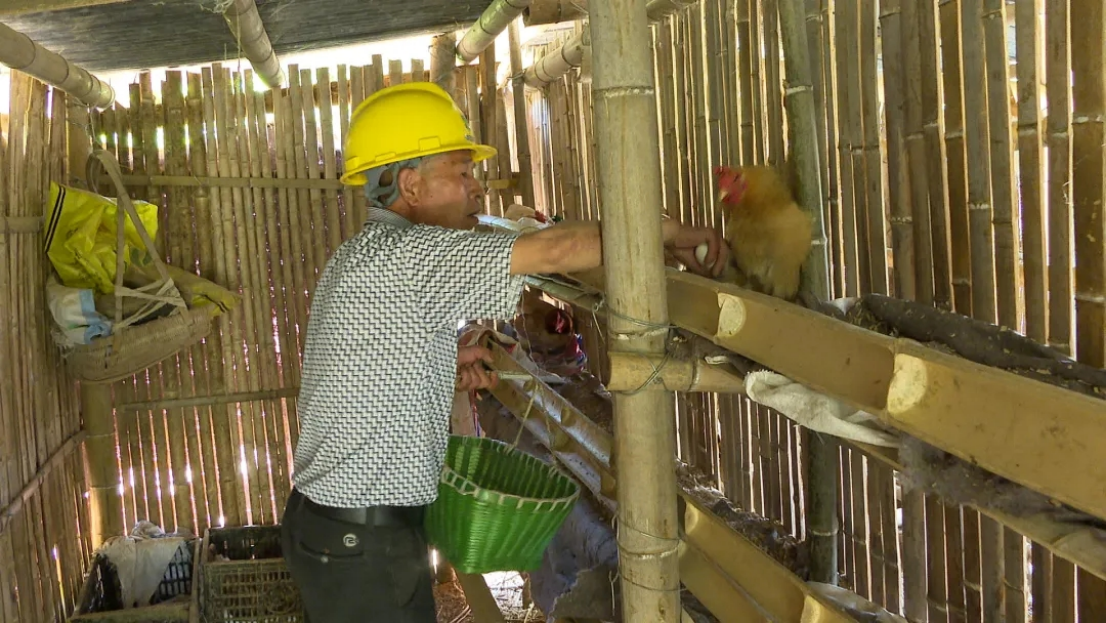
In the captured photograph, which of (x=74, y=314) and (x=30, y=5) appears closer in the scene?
(x=30, y=5)

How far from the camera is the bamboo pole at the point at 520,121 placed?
561 cm

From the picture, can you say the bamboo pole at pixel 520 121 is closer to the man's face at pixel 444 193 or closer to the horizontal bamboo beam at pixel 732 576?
the horizontal bamboo beam at pixel 732 576

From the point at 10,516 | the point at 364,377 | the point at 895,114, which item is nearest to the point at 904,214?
the point at 895,114

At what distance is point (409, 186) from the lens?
8.25ft

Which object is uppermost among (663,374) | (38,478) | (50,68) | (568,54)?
(50,68)

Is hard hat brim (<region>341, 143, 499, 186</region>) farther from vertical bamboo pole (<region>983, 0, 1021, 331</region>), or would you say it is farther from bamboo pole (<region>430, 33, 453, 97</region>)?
bamboo pole (<region>430, 33, 453, 97</region>)

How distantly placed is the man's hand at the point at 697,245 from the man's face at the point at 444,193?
70 cm

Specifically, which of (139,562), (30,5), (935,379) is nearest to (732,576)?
(935,379)

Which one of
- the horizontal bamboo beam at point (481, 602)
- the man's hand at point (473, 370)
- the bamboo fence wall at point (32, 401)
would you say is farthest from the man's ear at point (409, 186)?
the bamboo fence wall at point (32, 401)

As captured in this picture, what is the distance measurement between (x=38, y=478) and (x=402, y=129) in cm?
311

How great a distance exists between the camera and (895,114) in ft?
7.30

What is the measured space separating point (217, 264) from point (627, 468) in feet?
14.7

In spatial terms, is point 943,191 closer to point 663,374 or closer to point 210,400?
point 663,374

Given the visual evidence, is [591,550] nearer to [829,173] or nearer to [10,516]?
[829,173]
